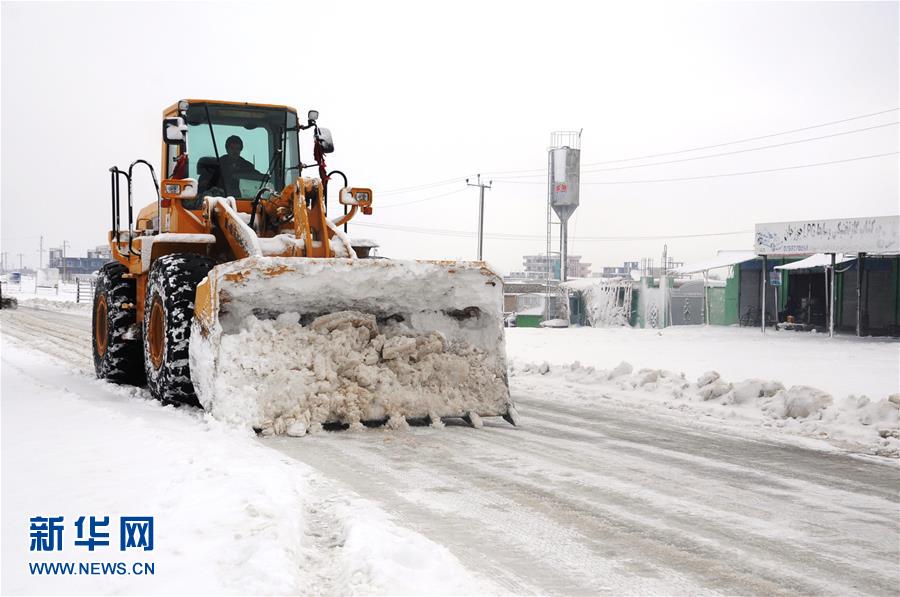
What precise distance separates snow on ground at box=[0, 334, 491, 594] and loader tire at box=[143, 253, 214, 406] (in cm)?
90

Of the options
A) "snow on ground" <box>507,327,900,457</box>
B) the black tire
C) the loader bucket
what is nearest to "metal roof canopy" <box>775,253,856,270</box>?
"snow on ground" <box>507,327,900,457</box>

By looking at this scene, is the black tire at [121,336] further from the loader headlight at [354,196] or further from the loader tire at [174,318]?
the loader headlight at [354,196]

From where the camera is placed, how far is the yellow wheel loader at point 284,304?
20.7 ft

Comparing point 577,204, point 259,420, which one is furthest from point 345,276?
point 577,204

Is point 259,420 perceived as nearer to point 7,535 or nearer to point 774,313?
point 7,535

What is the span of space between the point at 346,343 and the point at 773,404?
13.7 ft

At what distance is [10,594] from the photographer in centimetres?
295

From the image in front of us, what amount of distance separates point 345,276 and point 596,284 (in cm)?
2904

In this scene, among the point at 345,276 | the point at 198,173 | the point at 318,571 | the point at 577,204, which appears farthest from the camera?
the point at 577,204

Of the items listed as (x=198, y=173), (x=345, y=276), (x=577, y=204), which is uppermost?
(x=577, y=204)

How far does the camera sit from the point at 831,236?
23078 mm

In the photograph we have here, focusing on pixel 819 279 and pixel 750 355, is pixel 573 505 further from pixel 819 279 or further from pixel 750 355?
pixel 819 279

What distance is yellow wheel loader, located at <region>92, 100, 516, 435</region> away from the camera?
6.32 m

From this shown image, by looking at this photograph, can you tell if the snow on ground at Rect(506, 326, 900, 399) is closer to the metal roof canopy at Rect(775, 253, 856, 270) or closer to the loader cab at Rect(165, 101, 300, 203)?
the metal roof canopy at Rect(775, 253, 856, 270)
